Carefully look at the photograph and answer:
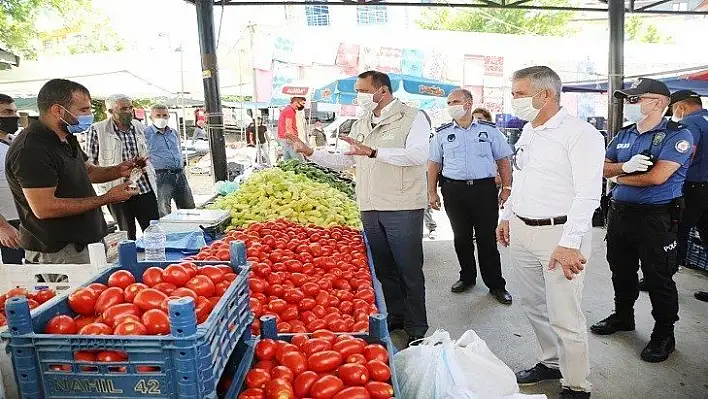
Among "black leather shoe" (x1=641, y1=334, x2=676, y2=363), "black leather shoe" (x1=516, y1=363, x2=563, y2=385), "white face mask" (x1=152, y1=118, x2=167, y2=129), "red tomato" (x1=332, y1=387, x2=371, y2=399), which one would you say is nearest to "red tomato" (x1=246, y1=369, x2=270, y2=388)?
"red tomato" (x1=332, y1=387, x2=371, y2=399)

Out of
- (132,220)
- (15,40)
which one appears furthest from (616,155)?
(15,40)

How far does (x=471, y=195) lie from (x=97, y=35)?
30936 millimetres

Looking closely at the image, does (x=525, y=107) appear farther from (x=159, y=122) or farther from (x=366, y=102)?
(x=159, y=122)

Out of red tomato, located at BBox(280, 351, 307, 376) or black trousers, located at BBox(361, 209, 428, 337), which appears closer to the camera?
red tomato, located at BBox(280, 351, 307, 376)

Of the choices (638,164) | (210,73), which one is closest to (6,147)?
(210,73)

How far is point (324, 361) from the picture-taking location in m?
1.70

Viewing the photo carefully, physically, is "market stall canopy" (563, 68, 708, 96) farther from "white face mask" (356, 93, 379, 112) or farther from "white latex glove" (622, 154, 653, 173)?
"white face mask" (356, 93, 379, 112)

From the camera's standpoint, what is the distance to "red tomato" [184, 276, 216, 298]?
1612 mm

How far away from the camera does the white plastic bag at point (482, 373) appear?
1897 mm

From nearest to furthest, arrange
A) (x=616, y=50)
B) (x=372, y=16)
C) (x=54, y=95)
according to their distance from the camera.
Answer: (x=54, y=95) < (x=616, y=50) < (x=372, y=16)

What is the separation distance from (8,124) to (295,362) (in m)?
4.27

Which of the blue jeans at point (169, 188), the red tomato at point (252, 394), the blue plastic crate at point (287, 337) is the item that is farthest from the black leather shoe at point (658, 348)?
the blue jeans at point (169, 188)

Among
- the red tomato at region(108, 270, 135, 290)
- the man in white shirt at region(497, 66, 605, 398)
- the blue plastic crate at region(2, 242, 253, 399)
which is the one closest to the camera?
the blue plastic crate at region(2, 242, 253, 399)

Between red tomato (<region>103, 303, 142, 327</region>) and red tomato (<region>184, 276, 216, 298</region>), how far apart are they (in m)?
0.20
